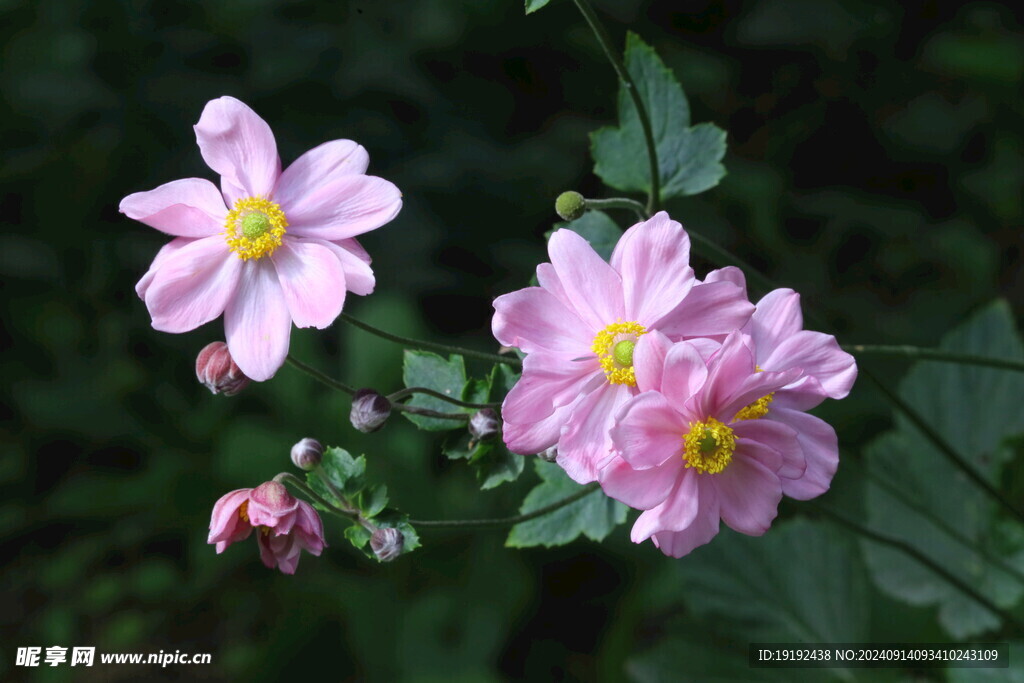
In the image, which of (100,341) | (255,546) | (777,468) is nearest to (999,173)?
(777,468)

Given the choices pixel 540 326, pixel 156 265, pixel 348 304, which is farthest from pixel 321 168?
pixel 348 304

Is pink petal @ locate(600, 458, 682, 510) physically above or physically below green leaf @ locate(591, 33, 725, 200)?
below

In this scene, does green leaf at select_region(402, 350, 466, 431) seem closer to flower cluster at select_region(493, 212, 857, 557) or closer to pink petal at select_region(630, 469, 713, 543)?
flower cluster at select_region(493, 212, 857, 557)

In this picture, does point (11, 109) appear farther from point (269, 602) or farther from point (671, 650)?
point (671, 650)

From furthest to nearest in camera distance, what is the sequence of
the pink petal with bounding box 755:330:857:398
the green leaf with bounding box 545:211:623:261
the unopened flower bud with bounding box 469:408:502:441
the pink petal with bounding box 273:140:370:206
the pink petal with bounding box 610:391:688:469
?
1. the green leaf with bounding box 545:211:623:261
2. the pink petal with bounding box 273:140:370:206
3. the unopened flower bud with bounding box 469:408:502:441
4. the pink petal with bounding box 755:330:857:398
5. the pink petal with bounding box 610:391:688:469

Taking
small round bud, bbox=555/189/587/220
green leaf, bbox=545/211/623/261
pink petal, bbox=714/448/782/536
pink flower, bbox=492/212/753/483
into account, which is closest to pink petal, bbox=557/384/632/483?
pink flower, bbox=492/212/753/483

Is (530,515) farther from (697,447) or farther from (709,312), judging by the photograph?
(709,312)
